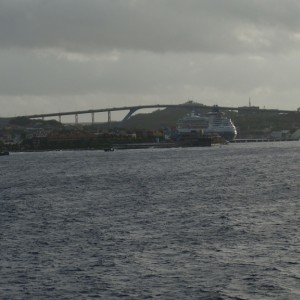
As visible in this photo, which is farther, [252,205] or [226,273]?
[252,205]

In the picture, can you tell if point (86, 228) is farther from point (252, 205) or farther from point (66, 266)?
point (252, 205)

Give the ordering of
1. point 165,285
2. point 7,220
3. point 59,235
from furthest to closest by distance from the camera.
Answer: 1. point 7,220
2. point 59,235
3. point 165,285

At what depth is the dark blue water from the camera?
25.8 m

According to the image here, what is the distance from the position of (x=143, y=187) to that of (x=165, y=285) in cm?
3653

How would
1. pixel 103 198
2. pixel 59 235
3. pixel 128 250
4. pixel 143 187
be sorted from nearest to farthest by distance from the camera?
1. pixel 128 250
2. pixel 59 235
3. pixel 103 198
4. pixel 143 187

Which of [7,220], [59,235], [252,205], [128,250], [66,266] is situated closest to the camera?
[66,266]

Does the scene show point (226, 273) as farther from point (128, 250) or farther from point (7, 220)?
point (7, 220)

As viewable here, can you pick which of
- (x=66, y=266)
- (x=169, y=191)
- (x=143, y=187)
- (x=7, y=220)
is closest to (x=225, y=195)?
(x=169, y=191)

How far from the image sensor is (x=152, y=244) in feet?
107

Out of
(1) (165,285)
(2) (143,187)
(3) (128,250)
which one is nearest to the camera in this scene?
(1) (165,285)

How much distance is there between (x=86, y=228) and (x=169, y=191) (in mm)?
20728

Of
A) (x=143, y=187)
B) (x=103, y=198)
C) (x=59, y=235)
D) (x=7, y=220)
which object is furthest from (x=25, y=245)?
(x=143, y=187)

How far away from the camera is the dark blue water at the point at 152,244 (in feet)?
84.5

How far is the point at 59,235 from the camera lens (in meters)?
35.3
